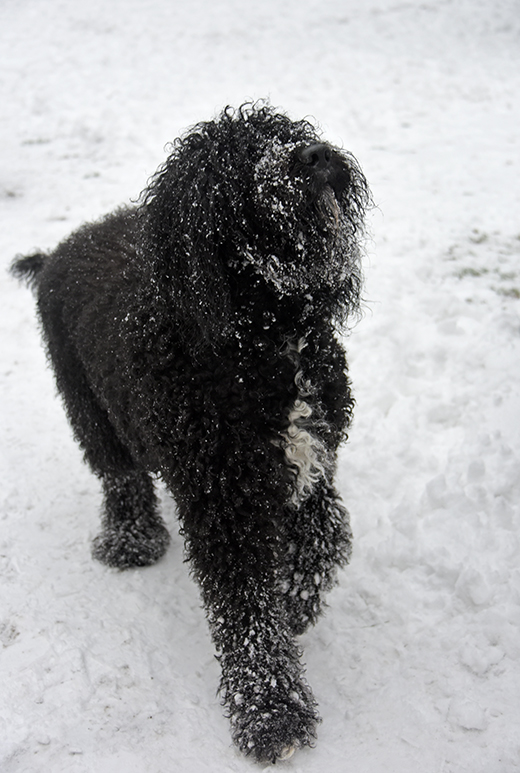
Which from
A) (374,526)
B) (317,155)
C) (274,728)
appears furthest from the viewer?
(374,526)

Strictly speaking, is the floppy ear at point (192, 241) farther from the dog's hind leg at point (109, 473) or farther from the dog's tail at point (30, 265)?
the dog's tail at point (30, 265)

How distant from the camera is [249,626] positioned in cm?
274

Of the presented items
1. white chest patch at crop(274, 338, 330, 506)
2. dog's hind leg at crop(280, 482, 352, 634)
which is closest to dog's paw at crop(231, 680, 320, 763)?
dog's hind leg at crop(280, 482, 352, 634)

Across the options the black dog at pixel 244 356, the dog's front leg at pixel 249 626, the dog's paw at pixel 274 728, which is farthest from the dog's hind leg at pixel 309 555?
the dog's paw at pixel 274 728

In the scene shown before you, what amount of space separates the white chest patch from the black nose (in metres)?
0.70

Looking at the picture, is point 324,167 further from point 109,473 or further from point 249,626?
point 109,473

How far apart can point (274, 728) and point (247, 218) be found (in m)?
2.22

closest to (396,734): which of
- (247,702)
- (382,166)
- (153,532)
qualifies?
(247,702)

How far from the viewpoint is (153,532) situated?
13.2 ft

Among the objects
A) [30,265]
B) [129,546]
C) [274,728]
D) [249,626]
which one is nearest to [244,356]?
[249,626]

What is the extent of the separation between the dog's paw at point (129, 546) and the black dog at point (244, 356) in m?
1.03

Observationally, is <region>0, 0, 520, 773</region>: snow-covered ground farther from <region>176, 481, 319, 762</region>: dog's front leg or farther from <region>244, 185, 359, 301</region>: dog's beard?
<region>244, 185, 359, 301</region>: dog's beard

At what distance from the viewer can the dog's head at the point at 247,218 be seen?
7.46ft

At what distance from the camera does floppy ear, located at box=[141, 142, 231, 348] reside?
2316mm
